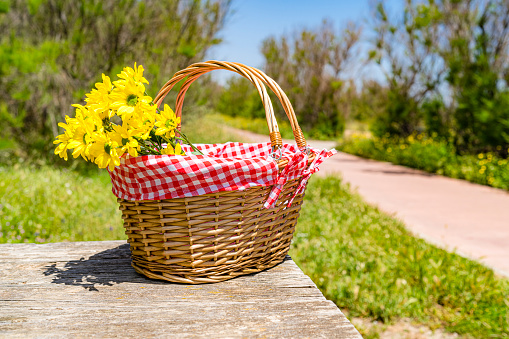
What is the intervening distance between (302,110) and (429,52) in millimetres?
6055

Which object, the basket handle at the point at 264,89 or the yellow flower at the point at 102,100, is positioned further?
the basket handle at the point at 264,89

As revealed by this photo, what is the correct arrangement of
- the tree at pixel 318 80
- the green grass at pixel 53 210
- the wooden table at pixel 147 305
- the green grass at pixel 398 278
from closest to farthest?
the wooden table at pixel 147 305
the green grass at pixel 398 278
the green grass at pixel 53 210
the tree at pixel 318 80

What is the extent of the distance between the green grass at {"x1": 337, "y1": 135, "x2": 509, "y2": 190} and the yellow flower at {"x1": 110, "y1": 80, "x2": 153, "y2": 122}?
6.54 metres

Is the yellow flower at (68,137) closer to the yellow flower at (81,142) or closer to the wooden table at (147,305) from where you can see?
the yellow flower at (81,142)

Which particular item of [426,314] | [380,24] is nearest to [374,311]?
[426,314]

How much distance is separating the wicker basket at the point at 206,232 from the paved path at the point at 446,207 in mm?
2399

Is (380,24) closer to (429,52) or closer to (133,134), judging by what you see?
(429,52)

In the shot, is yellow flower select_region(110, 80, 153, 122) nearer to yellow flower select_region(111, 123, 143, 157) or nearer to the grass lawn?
yellow flower select_region(111, 123, 143, 157)

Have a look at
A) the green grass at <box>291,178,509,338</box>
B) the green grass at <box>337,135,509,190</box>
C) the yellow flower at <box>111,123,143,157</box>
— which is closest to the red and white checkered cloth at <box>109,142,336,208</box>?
the yellow flower at <box>111,123,143,157</box>

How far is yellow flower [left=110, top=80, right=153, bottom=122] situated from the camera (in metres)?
1.09

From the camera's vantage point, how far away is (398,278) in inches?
107

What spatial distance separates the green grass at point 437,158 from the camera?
666cm

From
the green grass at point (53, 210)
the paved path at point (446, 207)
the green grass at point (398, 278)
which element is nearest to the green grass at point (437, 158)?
the paved path at point (446, 207)

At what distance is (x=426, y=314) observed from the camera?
7.84 feet
